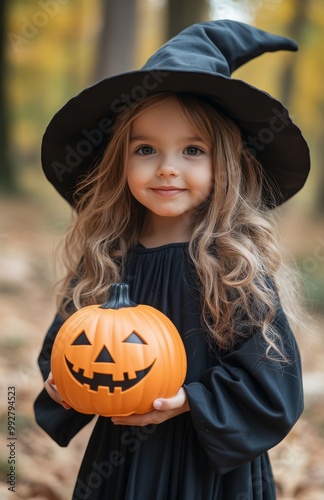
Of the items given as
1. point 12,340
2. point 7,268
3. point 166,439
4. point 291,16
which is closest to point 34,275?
point 7,268

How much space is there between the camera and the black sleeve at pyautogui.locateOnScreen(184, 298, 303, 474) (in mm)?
2133

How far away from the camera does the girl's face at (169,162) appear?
2.30 meters

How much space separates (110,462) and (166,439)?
27 centimetres

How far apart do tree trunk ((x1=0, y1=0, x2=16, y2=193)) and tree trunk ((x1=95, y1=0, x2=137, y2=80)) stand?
533cm

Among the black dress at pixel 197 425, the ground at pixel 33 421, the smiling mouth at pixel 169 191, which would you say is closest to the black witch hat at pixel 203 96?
the smiling mouth at pixel 169 191

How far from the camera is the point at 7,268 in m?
7.41

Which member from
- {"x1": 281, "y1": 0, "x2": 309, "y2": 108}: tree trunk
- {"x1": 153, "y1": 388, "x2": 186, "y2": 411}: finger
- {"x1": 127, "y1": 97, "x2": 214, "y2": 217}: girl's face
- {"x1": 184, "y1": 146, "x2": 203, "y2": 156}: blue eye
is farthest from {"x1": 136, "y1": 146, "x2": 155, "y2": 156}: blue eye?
{"x1": 281, "y1": 0, "x2": 309, "y2": 108}: tree trunk

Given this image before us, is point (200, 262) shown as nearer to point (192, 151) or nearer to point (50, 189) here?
point (192, 151)

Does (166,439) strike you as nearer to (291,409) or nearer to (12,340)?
(291,409)

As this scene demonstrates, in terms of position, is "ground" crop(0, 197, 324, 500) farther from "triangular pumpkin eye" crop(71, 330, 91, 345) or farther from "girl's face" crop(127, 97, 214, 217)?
"triangular pumpkin eye" crop(71, 330, 91, 345)

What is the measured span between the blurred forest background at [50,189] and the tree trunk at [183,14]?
0.01 metres

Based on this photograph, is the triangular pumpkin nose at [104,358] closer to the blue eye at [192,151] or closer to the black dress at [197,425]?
the black dress at [197,425]

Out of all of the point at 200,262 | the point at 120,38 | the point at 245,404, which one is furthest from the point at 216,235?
the point at 120,38

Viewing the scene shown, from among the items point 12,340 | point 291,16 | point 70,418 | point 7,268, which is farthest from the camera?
point 291,16
